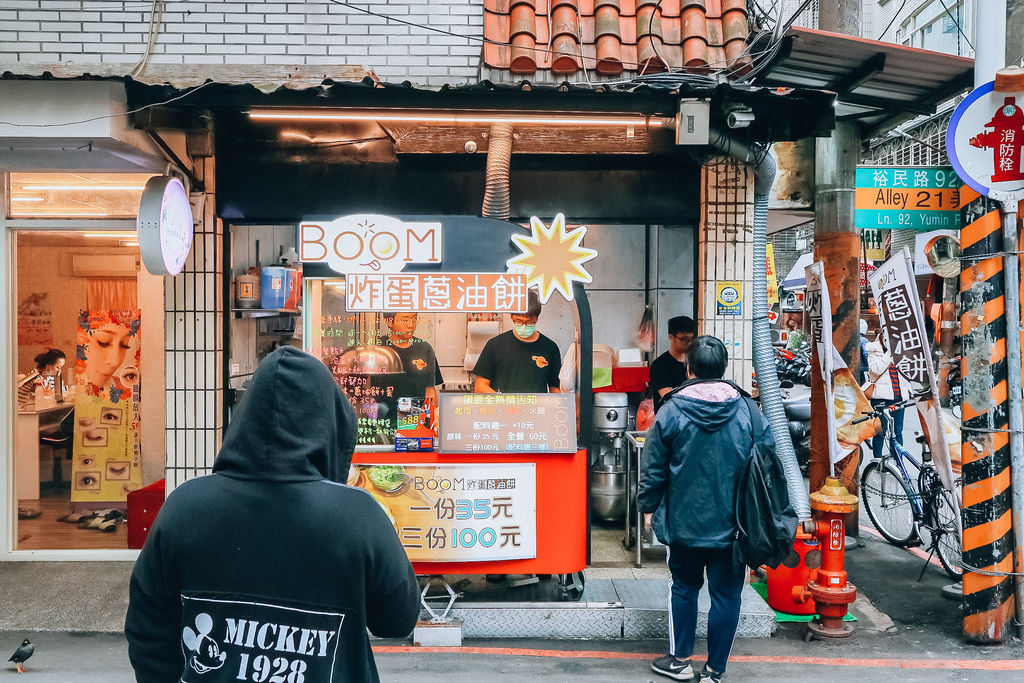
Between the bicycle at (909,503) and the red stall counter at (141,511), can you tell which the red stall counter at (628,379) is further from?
the red stall counter at (141,511)

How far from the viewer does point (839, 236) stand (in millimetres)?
6988

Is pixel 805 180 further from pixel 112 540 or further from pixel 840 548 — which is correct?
pixel 112 540

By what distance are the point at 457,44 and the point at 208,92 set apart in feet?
7.52

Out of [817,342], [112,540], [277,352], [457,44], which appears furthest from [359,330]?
[277,352]

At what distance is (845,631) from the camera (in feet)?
17.2

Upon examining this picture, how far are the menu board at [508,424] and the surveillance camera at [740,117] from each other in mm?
2173

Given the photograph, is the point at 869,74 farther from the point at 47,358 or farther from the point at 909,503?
the point at 47,358

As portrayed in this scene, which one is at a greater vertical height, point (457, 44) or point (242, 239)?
point (457, 44)

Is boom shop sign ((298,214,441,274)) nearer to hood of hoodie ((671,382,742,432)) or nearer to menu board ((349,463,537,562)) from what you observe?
menu board ((349,463,537,562))

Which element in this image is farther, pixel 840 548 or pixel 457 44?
pixel 457 44

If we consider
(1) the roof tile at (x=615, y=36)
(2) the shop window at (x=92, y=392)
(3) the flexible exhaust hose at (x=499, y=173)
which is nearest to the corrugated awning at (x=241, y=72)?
(3) the flexible exhaust hose at (x=499, y=173)

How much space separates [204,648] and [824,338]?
5.06m

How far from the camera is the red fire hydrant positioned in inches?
205

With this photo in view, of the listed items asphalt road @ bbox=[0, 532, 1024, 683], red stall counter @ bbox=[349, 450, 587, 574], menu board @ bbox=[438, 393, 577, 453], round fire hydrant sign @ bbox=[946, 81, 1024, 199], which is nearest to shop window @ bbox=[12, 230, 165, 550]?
asphalt road @ bbox=[0, 532, 1024, 683]
